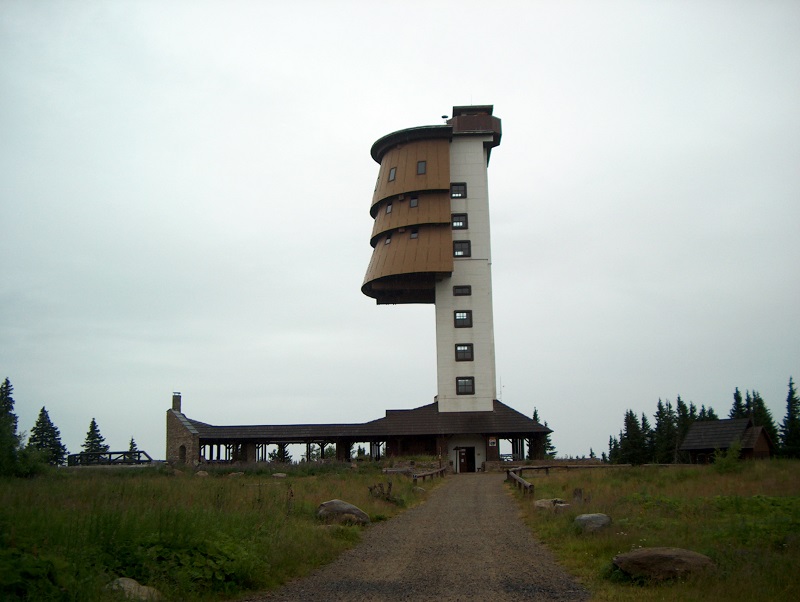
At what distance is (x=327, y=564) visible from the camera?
12.6 meters

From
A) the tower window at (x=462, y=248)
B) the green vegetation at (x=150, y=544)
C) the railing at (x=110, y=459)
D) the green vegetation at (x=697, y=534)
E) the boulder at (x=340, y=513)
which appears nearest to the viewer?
the green vegetation at (x=150, y=544)

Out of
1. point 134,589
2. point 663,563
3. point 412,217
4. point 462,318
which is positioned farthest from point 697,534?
point 412,217

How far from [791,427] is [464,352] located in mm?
28580

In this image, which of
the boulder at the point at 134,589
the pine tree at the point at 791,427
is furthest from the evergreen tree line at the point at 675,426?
the boulder at the point at 134,589

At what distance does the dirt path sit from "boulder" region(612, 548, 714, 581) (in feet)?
2.73

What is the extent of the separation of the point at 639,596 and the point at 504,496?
1649 cm

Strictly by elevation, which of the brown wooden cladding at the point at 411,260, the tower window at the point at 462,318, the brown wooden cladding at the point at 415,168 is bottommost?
the tower window at the point at 462,318

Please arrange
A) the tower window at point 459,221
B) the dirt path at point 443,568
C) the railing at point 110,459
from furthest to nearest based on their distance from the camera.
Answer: the tower window at point 459,221 < the railing at point 110,459 < the dirt path at point 443,568

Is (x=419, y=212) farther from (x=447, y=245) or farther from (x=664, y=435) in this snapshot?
(x=664, y=435)

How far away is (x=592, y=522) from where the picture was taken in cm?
1441

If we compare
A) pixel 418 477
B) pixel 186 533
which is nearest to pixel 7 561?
pixel 186 533

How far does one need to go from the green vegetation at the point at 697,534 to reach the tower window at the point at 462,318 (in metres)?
28.9

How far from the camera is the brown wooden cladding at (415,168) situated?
52.7 m

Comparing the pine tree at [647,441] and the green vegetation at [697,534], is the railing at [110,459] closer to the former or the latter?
the green vegetation at [697,534]
